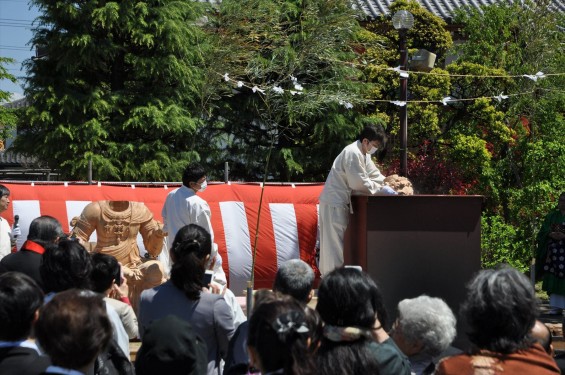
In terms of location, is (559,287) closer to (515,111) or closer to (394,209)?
(394,209)

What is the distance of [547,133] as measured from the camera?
15.8 metres

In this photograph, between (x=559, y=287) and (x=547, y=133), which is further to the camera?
(x=547, y=133)

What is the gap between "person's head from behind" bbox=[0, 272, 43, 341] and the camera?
11.1 feet

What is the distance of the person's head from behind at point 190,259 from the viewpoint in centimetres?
438

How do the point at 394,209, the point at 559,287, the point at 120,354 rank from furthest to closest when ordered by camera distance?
the point at 559,287, the point at 394,209, the point at 120,354

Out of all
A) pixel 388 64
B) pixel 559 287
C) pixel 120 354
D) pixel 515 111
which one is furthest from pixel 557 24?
pixel 120 354

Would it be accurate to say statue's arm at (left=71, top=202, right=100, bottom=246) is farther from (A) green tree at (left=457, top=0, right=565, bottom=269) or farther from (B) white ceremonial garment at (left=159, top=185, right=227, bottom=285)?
(A) green tree at (left=457, top=0, right=565, bottom=269)

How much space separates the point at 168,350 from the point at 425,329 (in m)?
1.27

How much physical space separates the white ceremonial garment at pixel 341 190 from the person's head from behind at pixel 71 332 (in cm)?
502

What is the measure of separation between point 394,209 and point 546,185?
6514mm

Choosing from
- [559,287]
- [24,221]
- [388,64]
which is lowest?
[559,287]

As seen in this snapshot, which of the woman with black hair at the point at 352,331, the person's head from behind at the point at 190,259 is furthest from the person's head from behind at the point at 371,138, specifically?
the woman with black hair at the point at 352,331

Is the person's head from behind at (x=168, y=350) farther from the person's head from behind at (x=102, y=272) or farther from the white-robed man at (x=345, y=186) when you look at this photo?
the white-robed man at (x=345, y=186)

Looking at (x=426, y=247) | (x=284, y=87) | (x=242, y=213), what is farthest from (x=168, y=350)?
(x=284, y=87)
